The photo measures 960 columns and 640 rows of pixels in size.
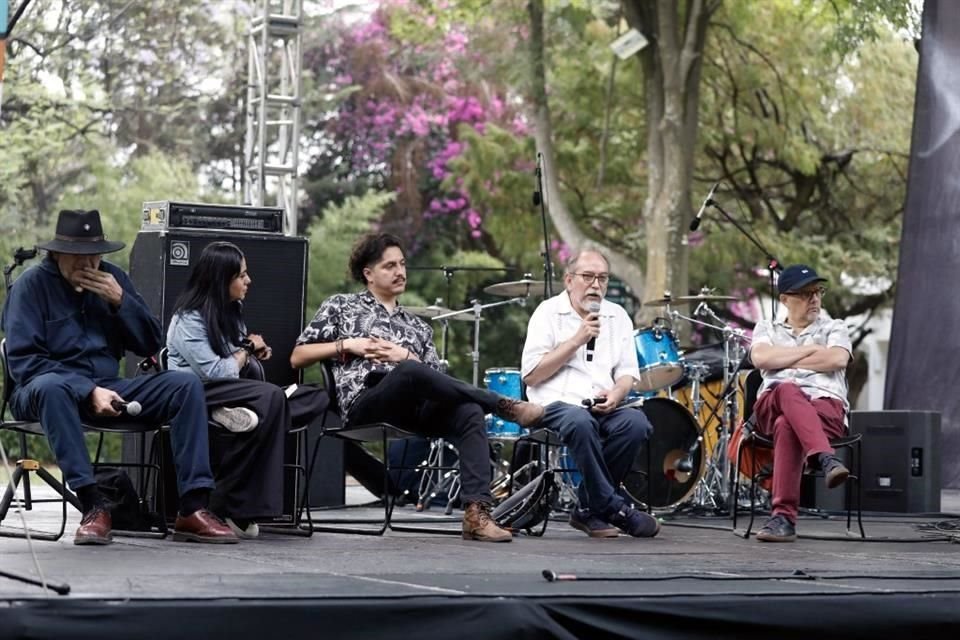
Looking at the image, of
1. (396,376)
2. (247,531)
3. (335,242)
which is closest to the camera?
(247,531)

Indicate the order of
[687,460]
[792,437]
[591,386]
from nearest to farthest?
[792,437], [591,386], [687,460]

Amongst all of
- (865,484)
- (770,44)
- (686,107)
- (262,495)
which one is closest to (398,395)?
(262,495)

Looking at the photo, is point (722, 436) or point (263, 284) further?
point (722, 436)

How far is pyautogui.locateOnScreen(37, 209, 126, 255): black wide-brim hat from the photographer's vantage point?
548 centimetres

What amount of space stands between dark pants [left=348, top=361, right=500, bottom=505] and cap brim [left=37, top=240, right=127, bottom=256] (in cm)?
116

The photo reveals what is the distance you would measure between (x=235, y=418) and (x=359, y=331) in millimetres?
813

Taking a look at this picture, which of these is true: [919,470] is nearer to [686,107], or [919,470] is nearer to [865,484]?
[865,484]

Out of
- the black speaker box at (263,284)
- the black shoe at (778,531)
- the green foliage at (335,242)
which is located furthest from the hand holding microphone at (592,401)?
the green foliage at (335,242)

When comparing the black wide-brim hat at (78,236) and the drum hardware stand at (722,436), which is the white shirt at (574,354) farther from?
the black wide-brim hat at (78,236)

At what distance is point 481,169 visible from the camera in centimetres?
1484

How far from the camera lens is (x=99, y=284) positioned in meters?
5.57

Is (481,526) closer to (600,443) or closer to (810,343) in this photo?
(600,443)

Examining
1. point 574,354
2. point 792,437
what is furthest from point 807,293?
point 574,354

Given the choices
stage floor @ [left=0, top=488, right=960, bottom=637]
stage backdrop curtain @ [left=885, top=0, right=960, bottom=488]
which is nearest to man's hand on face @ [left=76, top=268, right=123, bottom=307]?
stage floor @ [left=0, top=488, right=960, bottom=637]
